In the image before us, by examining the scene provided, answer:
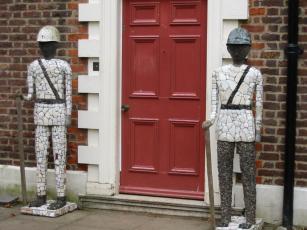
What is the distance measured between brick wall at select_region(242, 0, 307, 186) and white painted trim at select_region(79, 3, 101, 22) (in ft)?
6.07

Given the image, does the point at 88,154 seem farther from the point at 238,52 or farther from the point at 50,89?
the point at 238,52

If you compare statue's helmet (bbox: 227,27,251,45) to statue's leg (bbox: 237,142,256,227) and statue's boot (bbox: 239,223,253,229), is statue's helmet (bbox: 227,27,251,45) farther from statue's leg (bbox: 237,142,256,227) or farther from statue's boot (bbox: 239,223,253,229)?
statue's boot (bbox: 239,223,253,229)

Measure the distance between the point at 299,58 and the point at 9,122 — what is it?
3.96 metres

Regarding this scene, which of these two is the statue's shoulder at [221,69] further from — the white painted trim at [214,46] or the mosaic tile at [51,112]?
the mosaic tile at [51,112]

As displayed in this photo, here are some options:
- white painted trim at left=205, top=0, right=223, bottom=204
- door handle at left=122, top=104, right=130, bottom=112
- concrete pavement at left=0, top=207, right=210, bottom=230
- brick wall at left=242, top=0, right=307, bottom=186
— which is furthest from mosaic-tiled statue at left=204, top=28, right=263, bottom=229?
door handle at left=122, top=104, right=130, bottom=112

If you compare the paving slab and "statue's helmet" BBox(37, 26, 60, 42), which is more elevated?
"statue's helmet" BBox(37, 26, 60, 42)

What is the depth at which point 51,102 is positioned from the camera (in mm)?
A: 7594

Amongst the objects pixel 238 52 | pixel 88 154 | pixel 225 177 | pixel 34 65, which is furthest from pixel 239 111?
pixel 34 65

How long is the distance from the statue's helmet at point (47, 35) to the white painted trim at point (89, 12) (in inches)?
17.5

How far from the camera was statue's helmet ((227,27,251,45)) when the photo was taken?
6590mm

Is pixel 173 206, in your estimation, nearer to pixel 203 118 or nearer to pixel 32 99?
pixel 203 118

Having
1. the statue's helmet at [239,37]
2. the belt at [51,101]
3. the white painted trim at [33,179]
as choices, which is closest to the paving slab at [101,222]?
the white painted trim at [33,179]

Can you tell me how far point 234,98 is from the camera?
665 centimetres

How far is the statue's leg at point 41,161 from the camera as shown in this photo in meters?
7.71
